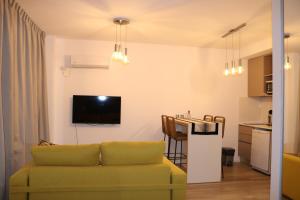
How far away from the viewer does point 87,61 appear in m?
4.99

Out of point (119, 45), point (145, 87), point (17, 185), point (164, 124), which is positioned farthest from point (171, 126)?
point (17, 185)

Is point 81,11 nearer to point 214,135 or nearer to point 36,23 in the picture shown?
point 36,23

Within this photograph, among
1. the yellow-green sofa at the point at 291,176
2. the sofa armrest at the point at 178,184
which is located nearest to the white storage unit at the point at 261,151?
the yellow-green sofa at the point at 291,176

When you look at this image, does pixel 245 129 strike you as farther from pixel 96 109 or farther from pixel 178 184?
pixel 178 184

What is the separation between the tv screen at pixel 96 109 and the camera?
4.95 meters

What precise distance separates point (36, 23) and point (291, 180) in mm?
4273

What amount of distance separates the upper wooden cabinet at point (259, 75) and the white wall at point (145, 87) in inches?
8.1

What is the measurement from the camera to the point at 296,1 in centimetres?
→ 240

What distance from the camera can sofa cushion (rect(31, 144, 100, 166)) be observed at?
2.19 m

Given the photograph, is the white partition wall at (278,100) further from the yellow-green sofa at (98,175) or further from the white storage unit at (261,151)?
the white storage unit at (261,151)

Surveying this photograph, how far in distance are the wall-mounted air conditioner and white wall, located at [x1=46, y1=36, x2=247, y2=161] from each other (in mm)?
113

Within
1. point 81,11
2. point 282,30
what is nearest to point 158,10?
point 81,11

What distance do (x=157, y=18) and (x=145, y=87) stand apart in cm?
186

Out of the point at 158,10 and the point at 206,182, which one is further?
the point at 206,182
